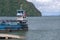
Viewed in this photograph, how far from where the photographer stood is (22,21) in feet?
246

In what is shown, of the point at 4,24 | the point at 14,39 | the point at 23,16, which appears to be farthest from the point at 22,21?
the point at 14,39

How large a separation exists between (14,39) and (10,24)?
69.7 ft

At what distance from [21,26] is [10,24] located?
2497 millimetres

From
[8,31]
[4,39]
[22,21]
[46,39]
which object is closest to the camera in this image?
[4,39]

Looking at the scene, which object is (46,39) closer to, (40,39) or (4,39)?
(40,39)

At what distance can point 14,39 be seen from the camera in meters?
49.4

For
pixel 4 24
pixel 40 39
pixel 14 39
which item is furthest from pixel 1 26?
pixel 14 39

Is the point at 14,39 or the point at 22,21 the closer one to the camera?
the point at 14,39

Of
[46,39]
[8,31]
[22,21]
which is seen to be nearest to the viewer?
[46,39]

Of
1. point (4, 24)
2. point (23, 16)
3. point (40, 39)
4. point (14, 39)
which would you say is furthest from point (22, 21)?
point (14, 39)

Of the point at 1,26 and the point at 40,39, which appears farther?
the point at 1,26

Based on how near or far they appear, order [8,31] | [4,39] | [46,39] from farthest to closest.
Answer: [8,31] < [46,39] < [4,39]

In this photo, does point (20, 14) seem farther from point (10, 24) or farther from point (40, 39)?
point (40, 39)

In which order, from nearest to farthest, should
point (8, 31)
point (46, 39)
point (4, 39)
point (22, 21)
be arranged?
point (4, 39) → point (46, 39) → point (8, 31) → point (22, 21)
